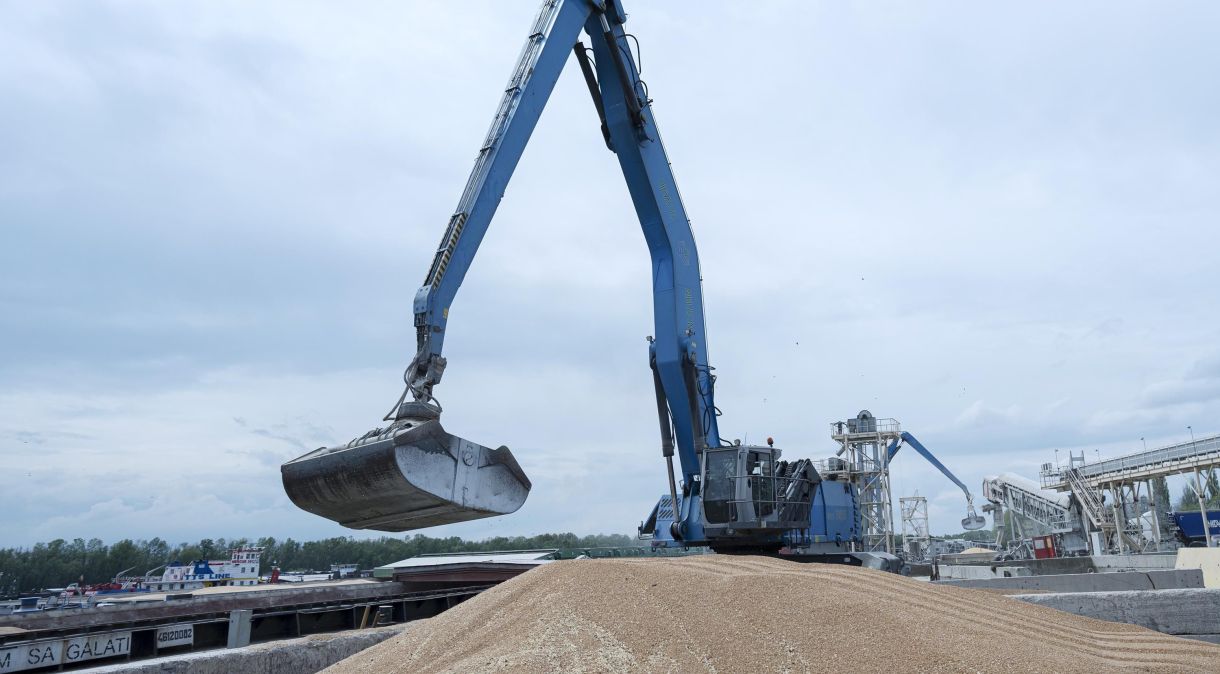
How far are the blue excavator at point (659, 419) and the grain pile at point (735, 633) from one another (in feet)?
4.53

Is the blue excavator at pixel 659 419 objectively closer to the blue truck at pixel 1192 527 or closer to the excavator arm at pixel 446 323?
the excavator arm at pixel 446 323

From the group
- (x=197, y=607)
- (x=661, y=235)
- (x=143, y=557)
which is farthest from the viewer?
(x=143, y=557)

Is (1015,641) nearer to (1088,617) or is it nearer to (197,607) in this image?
(1088,617)

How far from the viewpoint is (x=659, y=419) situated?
14.2m

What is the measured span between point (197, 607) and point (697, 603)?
864cm

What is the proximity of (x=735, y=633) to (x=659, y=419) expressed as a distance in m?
8.77

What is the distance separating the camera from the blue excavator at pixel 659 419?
7547 mm

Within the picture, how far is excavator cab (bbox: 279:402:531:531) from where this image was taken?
7.25m

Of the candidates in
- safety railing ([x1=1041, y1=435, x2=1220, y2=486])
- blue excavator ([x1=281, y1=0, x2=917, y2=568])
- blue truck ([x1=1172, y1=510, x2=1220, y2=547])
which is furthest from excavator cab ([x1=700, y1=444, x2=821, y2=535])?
blue truck ([x1=1172, y1=510, x2=1220, y2=547])

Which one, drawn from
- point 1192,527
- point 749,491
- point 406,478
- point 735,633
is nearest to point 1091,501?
point 1192,527

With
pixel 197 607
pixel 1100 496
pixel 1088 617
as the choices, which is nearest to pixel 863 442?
pixel 1100 496

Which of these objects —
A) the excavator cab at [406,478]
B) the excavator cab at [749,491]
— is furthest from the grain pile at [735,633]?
the excavator cab at [749,491]

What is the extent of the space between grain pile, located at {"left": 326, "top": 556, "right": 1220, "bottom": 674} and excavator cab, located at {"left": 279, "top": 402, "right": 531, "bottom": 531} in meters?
1.13

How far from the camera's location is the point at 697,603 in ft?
19.2
